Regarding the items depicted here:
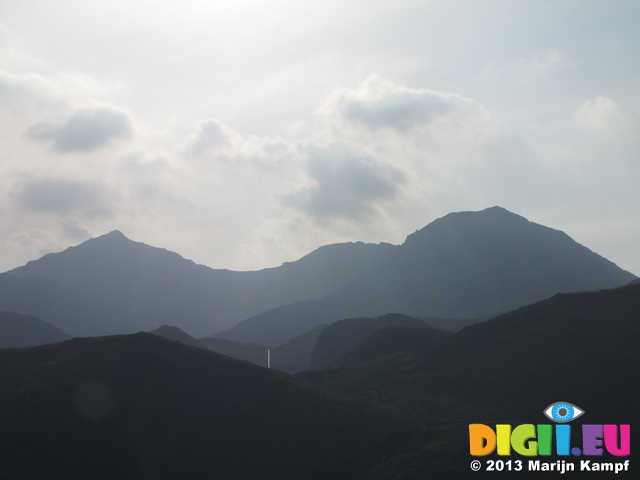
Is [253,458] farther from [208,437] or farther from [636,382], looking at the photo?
[636,382]

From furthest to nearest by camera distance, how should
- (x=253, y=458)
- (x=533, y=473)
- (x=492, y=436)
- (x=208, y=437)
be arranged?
1. (x=208, y=437)
2. (x=253, y=458)
3. (x=492, y=436)
4. (x=533, y=473)

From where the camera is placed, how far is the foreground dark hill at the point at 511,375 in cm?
5788

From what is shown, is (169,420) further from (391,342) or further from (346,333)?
(346,333)

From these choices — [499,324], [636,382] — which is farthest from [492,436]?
[499,324]

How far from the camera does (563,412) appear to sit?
215 feet

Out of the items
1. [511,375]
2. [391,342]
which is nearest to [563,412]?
[511,375]

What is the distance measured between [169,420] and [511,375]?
48.7m

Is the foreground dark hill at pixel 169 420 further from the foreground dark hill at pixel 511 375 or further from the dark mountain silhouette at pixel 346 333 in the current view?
the dark mountain silhouette at pixel 346 333

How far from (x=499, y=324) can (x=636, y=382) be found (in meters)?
29.7

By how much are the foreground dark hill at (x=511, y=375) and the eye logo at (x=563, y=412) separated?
3.22ft

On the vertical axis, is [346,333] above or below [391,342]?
above

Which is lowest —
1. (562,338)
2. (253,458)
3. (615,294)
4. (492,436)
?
(253,458)

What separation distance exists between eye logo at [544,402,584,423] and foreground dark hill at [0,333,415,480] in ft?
55.5

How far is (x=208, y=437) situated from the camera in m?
64.0
